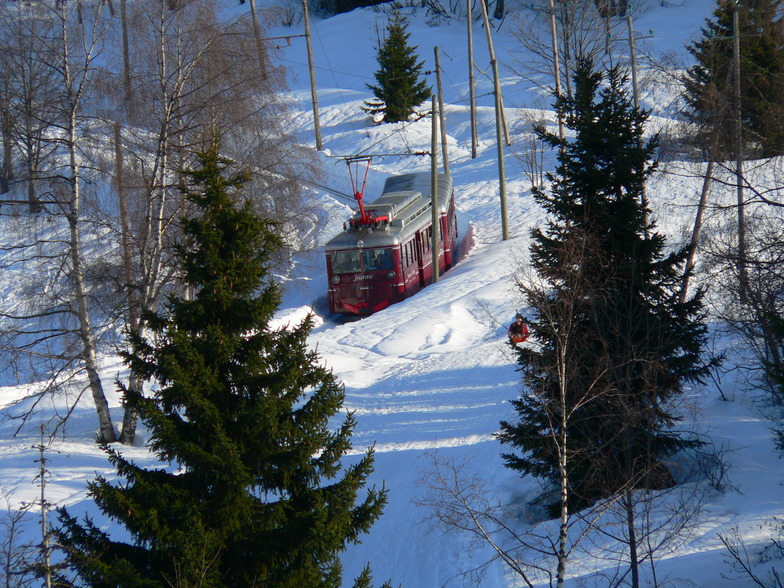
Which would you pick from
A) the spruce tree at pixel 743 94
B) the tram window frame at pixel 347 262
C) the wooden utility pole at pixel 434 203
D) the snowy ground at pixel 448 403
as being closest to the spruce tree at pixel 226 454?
the snowy ground at pixel 448 403

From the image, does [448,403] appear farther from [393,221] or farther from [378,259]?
[393,221]

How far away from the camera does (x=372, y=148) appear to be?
40188mm

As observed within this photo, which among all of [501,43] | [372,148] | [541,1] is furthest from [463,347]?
[541,1]

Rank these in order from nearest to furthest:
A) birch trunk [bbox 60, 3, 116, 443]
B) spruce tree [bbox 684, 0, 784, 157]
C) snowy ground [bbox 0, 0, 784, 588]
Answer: snowy ground [bbox 0, 0, 784, 588], spruce tree [bbox 684, 0, 784, 157], birch trunk [bbox 60, 3, 116, 443]

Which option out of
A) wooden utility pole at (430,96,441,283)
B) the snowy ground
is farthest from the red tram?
the snowy ground

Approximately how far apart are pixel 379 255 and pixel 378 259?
0.14 meters

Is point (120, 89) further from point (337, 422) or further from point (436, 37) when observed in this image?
point (436, 37)

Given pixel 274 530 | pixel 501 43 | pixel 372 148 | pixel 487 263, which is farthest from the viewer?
pixel 501 43

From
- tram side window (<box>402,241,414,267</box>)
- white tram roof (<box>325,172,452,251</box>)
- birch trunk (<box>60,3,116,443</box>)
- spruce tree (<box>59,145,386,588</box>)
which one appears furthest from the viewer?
tram side window (<box>402,241,414,267</box>)

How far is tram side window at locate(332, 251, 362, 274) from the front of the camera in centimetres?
2283

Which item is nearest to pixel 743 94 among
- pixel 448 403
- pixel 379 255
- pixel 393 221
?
pixel 448 403

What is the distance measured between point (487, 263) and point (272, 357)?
61.2 ft

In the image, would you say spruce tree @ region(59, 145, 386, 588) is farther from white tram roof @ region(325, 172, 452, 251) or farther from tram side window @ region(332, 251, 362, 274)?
tram side window @ region(332, 251, 362, 274)

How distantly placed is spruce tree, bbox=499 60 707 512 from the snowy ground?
942mm
